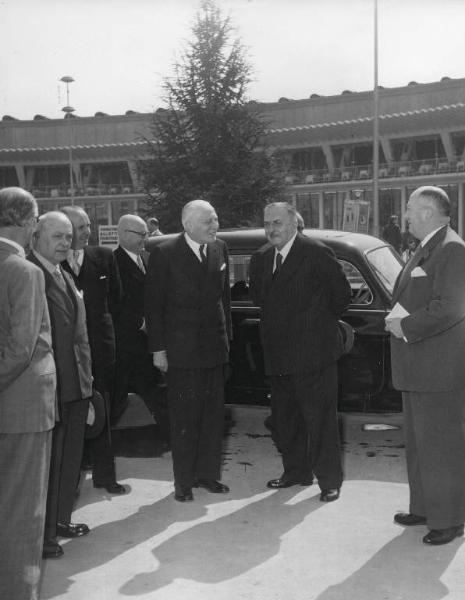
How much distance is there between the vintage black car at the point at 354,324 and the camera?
6695 millimetres

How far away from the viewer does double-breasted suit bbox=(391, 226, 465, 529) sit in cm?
466

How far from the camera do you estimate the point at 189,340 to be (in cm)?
579

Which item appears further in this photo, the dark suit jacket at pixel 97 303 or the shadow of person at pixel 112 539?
the dark suit jacket at pixel 97 303

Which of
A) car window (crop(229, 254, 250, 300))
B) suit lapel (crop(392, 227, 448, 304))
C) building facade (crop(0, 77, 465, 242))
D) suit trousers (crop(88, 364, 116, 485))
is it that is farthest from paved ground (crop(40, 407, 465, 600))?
building facade (crop(0, 77, 465, 242))

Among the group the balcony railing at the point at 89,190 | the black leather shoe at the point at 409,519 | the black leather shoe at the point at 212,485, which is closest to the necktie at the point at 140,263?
the black leather shoe at the point at 212,485

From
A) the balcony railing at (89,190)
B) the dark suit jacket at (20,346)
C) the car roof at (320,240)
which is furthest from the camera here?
the balcony railing at (89,190)

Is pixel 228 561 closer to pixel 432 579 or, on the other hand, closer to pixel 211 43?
Answer: pixel 432 579

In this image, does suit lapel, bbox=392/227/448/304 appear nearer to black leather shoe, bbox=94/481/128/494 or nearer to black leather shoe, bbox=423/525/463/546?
black leather shoe, bbox=423/525/463/546

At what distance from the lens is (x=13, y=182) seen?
70250 millimetres

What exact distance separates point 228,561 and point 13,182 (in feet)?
226

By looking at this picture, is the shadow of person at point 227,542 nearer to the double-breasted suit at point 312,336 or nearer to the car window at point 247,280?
the double-breasted suit at point 312,336

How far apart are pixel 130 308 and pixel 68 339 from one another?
175 cm

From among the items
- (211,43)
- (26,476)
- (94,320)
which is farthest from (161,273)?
(211,43)

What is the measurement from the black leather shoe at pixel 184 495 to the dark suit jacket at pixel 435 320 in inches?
64.6
